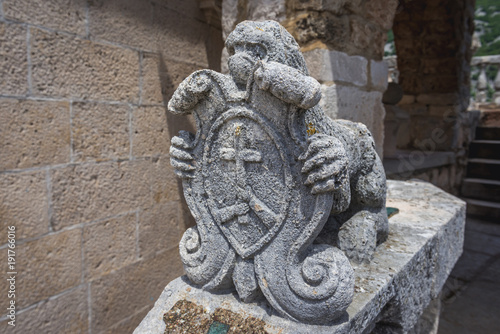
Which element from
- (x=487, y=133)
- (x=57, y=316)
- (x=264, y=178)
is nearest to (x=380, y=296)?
(x=264, y=178)

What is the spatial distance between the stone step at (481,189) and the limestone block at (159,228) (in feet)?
16.8

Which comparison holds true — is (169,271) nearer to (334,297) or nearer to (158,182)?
(158,182)

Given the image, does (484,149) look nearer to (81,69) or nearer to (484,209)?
(484,209)

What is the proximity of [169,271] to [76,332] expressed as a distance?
Answer: 29.6 inches

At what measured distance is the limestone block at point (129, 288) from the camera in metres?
2.20

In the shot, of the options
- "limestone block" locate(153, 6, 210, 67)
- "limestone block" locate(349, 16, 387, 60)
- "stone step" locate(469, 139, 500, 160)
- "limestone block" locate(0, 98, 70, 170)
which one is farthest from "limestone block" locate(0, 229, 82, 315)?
"stone step" locate(469, 139, 500, 160)

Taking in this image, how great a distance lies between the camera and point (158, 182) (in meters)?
2.53

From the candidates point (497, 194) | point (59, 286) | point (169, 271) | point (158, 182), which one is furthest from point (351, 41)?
point (497, 194)

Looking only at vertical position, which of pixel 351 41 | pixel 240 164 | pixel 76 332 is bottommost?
pixel 76 332

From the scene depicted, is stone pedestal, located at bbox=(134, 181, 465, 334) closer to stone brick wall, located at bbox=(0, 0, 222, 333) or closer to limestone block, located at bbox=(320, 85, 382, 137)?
limestone block, located at bbox=(320, 85, 382, 137)

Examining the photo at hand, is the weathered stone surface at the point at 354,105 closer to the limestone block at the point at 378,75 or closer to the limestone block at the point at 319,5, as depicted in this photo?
the limestone block at the point at 378,75

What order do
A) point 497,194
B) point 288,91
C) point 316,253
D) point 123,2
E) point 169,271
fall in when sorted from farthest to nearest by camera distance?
point 497,194 < point 169,271 < point 123,2 < point 316,253 < point 288,91

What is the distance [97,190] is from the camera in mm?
2123

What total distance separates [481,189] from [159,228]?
17.7 ft
